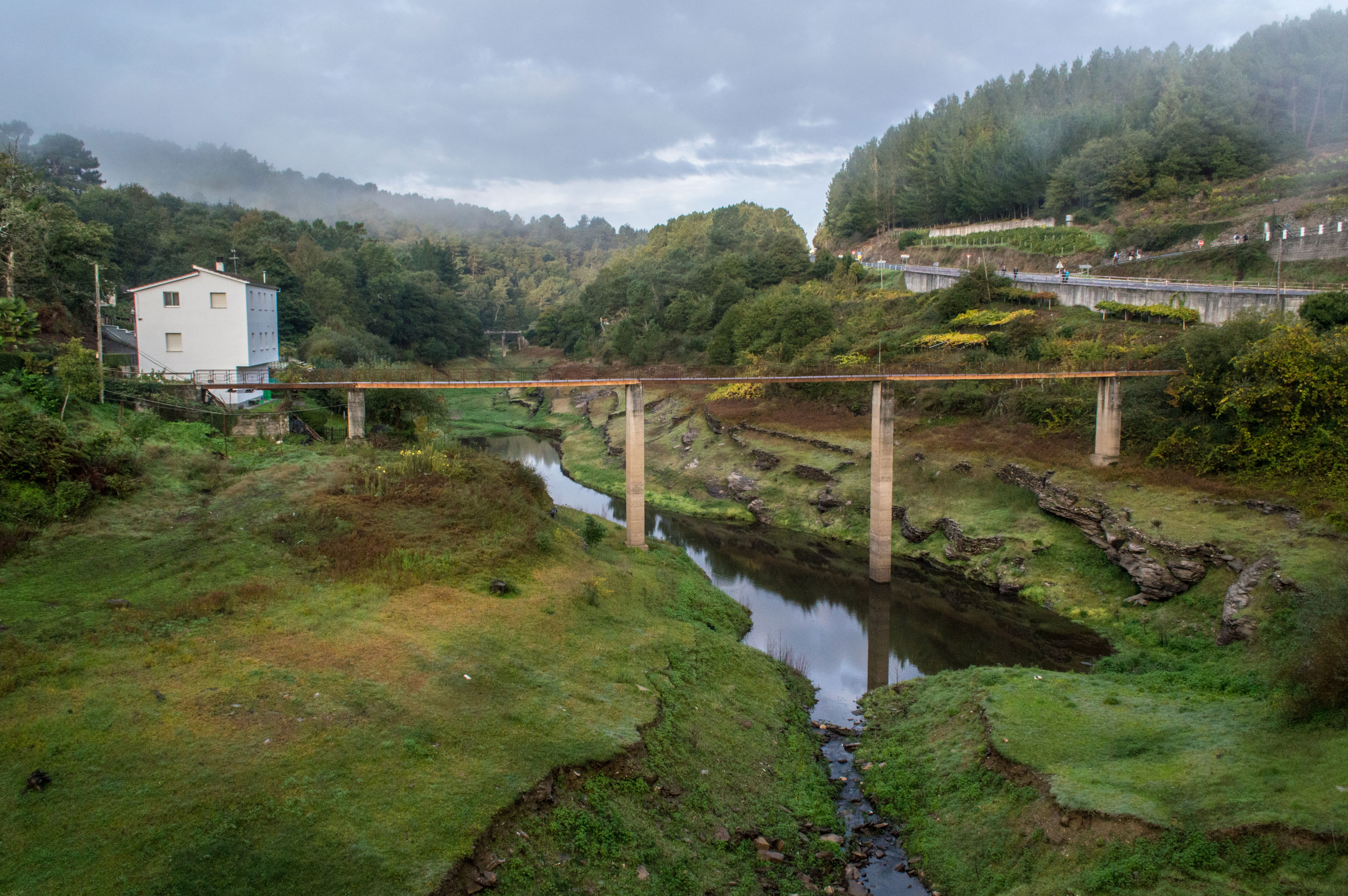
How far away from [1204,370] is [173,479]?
4786 cm

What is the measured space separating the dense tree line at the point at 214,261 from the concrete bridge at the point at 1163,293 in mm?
66086

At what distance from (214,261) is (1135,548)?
9349cm

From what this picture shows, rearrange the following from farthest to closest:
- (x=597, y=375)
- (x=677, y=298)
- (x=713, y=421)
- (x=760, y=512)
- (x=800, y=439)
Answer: (x=677, y=298)
(x=713, y=421)
(x=800, y=439)
(x=760, y=512)
(x=597, y=375)

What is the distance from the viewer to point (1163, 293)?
63.8 meters

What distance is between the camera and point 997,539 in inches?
1737

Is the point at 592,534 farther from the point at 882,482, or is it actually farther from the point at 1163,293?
the point at 1163,293

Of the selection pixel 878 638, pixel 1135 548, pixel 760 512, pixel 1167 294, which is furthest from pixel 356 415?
pixel 1167 294

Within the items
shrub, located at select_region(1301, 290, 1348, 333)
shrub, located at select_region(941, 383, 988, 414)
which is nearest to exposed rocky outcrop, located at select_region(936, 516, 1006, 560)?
shrub, located at select_region(941, 383, 988, 414)

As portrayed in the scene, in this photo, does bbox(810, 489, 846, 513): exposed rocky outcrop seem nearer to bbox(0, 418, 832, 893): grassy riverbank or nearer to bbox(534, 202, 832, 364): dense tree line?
bbox(0, 418, 832, 893): grassy riverbank

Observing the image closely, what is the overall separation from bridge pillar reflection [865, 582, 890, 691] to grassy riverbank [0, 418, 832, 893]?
453cm

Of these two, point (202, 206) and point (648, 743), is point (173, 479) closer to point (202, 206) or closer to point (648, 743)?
point (648, 743)

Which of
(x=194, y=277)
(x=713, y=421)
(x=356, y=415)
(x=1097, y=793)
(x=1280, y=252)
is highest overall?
(x=1280, y=252)

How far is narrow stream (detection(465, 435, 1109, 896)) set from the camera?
76.6 feet

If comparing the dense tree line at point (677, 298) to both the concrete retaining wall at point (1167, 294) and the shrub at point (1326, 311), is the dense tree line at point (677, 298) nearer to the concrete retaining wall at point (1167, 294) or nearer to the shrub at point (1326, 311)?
the concrete retaining wall at point (1167, 294)
